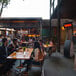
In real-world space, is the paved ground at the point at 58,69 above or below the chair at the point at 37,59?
below

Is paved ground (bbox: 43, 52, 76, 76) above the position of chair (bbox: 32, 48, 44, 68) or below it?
below

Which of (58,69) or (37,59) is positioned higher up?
(37,59)

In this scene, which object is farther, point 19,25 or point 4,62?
point 19,25

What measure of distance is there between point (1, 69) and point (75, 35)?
1616cm

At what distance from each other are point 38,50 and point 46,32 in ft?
46.1

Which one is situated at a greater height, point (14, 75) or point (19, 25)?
point (19, 25)

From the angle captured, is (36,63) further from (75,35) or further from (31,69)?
(75,35)

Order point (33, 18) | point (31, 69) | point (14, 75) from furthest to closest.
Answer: point (33, 18) < point (31, 69) < point (14, 75)

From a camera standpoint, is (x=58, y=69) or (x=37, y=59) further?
(x=58, y=69)

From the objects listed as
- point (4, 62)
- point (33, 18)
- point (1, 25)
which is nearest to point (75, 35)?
Result: point (33, 18)

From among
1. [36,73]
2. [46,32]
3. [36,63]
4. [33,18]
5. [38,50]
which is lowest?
[36,73]

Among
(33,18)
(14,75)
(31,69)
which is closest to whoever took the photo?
(14,75)

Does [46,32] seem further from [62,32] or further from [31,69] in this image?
[31,69]

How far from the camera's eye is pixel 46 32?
18.2 meters
